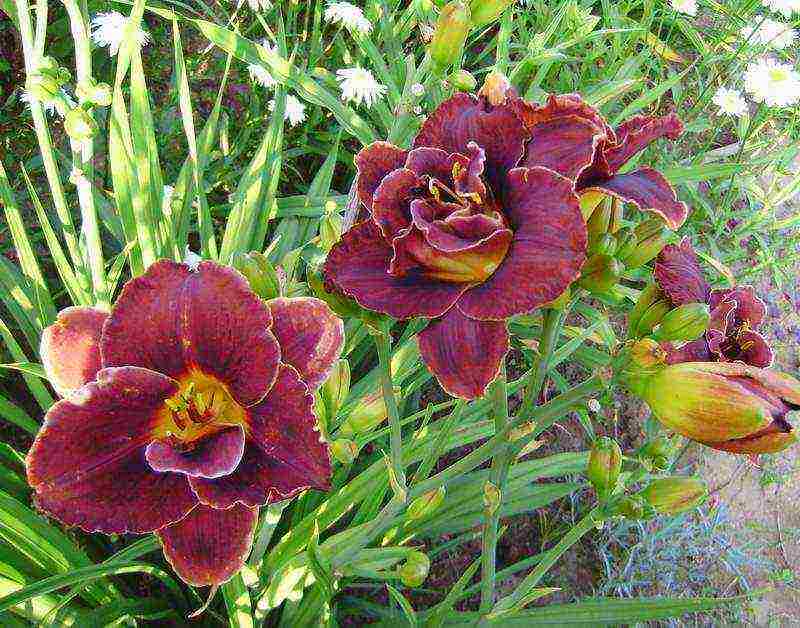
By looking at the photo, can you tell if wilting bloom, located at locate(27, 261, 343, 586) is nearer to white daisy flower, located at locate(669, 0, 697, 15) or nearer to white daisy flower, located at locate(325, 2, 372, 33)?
white daisy flower, located at locate(325, 2, 372, 33)

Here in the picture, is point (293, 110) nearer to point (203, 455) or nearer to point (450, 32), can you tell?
point (450, 32)

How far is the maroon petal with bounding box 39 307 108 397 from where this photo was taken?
0.87 metres

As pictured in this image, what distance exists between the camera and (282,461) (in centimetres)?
85

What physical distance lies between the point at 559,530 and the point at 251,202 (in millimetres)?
1244

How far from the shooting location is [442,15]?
3.63 ft

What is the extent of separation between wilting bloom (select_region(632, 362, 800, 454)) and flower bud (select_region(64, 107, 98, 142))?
1.00 metres

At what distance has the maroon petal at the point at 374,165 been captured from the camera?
876mm

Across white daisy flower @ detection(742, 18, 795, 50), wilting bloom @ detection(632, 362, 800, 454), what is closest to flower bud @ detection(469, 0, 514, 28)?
wilting bloom @ detection(632, 362, 800, 454)

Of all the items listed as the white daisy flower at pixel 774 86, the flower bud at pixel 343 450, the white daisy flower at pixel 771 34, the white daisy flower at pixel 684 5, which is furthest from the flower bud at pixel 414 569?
the white daisy flower at pixel 771 34

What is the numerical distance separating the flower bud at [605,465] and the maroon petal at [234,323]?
1.58 ft

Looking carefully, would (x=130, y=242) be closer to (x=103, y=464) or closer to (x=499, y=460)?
(x=103, y=464)

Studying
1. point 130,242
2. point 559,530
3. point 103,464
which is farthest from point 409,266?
point 559,530

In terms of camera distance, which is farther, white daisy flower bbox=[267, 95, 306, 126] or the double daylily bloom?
white daisy flower bbox=[267, 95, 306, 126]

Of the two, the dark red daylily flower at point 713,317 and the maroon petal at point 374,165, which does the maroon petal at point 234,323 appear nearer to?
the maroon petal at point 374,165
